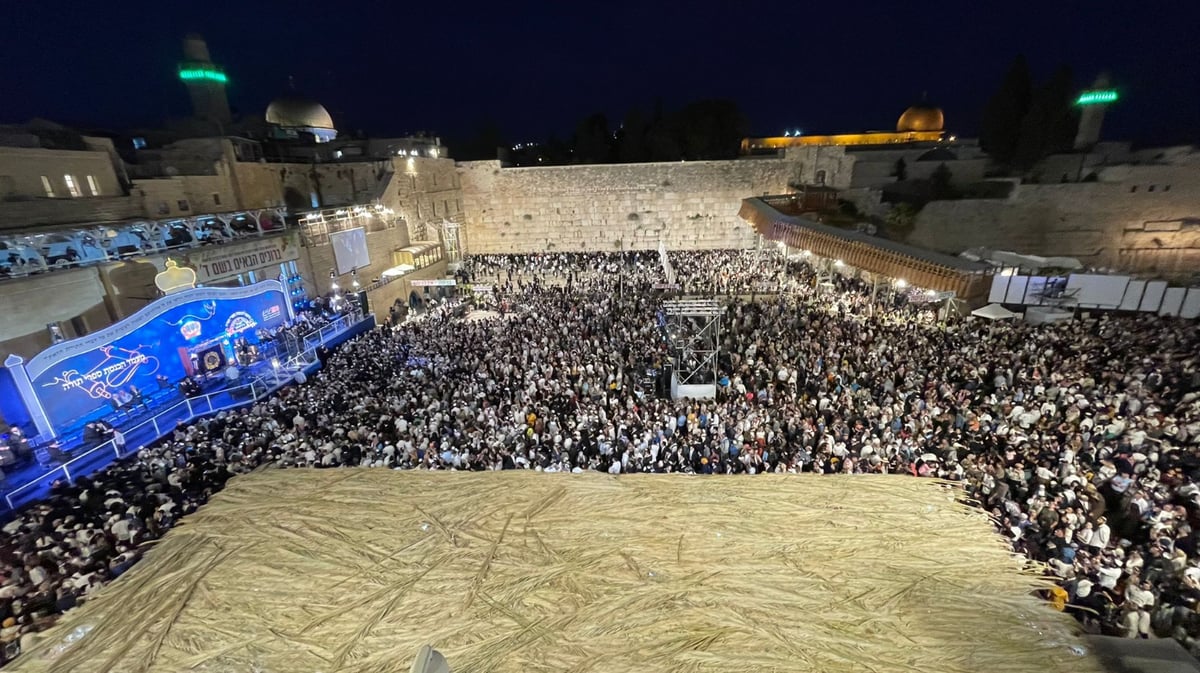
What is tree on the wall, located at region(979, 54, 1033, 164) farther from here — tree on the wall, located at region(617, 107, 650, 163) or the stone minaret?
tree on the wall, located at region(617, 107, 650, 163)

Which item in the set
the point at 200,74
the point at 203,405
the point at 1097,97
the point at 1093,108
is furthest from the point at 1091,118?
the point at 200,74

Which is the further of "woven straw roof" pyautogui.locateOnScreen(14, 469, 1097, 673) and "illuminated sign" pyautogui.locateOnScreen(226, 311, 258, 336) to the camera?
"illuminated sign" pyautogui.locateOnScreen(226, 311, 258, 336)

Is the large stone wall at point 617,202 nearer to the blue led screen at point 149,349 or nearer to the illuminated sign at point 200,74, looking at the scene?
the illuminated sign at point 200,74

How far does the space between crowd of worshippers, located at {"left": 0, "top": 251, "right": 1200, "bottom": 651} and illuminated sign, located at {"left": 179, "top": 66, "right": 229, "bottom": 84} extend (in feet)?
77.8

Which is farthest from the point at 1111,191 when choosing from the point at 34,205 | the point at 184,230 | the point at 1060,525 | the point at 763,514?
the point at 34,205

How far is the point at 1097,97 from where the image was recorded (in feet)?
73.0

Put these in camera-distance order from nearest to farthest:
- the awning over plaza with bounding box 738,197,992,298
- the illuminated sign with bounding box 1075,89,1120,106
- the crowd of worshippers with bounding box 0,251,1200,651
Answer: the crowd of worshippers with bounding box 0,251,1200,651 → the awning over plaza with bounding box 738,197,992,298 → the illuminated sign with bounding box 1075,89,1120,106

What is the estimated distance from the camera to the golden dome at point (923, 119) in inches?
1249

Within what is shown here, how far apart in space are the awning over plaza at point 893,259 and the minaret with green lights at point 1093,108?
18031 mm

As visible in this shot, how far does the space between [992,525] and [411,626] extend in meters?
6.95

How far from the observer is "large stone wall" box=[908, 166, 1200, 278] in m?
17.8

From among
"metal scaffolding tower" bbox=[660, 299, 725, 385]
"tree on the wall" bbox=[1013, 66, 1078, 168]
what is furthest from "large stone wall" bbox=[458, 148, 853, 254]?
"metal scaffolding tower" bbox=[660, 299, 725, 385]

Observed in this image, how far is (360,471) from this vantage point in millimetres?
7281

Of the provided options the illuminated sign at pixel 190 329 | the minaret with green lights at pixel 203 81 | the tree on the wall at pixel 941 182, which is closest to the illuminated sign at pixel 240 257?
the illuminated sign at pixel 190 329
